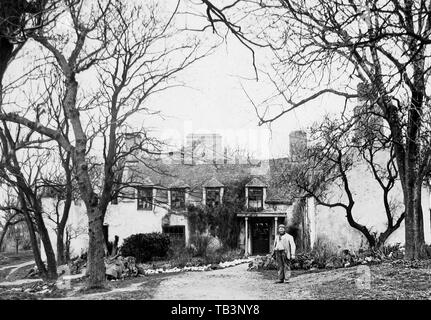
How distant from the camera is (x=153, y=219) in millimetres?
31922

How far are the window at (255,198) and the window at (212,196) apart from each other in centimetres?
208

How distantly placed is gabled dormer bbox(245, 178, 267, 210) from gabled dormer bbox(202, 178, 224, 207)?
1706mm

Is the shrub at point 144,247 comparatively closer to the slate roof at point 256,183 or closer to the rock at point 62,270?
the rock at point 62,270

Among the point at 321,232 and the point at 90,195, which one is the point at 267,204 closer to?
the point at 321,232

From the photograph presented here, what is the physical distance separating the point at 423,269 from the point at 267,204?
22.0m

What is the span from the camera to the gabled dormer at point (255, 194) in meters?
32.5

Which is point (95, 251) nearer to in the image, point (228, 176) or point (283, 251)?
point (283, 251)

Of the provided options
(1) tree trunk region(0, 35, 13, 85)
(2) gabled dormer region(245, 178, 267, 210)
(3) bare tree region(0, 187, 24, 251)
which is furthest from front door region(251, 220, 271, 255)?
(1) tree trunk region(0, 35, 13, 85)

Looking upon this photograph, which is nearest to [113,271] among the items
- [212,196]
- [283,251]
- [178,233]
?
[283,251]

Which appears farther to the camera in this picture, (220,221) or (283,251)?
(220,221)

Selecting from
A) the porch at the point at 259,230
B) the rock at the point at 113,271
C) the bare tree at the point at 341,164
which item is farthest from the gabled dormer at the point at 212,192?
the rock at the point at 113,271

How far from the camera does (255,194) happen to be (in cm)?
3284

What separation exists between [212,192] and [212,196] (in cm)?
26
